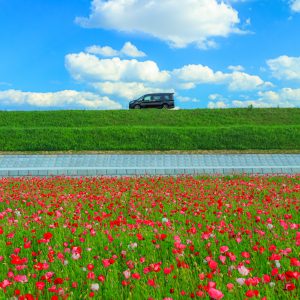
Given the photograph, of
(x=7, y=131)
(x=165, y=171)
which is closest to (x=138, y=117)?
(x=7, y=131)

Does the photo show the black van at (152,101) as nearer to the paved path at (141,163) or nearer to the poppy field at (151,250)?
the paved path at (141,163)

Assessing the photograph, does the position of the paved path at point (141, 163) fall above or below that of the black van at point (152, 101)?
below

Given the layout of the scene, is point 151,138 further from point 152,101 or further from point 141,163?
point 152,101

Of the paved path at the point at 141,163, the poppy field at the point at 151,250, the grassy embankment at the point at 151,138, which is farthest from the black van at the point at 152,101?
the poppy field at the point at 151,250

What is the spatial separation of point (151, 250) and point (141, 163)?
1721 centimetres

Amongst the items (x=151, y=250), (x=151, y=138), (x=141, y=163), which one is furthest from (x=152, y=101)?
(x=151, y=250)

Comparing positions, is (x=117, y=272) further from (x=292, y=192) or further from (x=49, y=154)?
(x=49, y=154)

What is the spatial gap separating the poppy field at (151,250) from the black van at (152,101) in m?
33.5

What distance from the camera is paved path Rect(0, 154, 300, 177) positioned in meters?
19.0

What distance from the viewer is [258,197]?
32.7 feet

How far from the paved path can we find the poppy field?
28.8 ft

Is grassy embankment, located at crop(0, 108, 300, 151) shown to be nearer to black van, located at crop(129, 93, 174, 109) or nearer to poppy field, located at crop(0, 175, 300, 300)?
black van, located at crop(129, 93, 174, 109)

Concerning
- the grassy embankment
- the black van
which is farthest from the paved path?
the black van

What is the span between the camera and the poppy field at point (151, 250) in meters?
3.67
